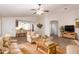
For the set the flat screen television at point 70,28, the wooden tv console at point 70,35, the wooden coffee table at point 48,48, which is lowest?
the wooden coffee table at point 48,48

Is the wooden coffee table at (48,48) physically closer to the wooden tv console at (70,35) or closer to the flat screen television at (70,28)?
the wooden tv console at (70,35)

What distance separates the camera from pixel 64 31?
8.34 meters

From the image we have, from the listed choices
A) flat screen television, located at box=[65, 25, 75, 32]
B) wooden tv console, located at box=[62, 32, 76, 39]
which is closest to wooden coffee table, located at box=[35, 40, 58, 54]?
wooden tv console, located at box=[62, 32, 76, 39]

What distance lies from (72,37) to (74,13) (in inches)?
59.0

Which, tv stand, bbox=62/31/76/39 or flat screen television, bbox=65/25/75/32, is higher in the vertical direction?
flat screen television, bbox=65/25/75/32

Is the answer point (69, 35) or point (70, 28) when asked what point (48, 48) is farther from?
point (70, 28)

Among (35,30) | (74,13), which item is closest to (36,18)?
(35,30)

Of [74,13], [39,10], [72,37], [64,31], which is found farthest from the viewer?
[64,31]

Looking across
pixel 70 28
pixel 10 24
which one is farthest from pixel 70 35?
pixel 10 24

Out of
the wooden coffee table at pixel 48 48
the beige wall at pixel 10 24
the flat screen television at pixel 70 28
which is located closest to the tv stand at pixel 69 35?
the flat screen television at pixel 70 28

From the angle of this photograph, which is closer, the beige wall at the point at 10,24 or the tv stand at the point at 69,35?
the beige wall at the point at 10,24

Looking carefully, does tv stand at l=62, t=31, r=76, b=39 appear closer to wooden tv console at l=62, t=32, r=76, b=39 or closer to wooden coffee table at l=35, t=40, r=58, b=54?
wooden tv console at l=62, t=32, r=76, b=39
